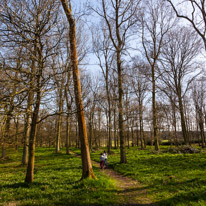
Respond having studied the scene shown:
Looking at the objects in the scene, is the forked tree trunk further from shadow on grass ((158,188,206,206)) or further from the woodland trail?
shadow on grass ((158,188,206,206))

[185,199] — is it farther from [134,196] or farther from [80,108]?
[80,108]

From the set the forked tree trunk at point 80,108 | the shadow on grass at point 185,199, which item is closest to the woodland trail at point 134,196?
the shadow on grass at point 185,199

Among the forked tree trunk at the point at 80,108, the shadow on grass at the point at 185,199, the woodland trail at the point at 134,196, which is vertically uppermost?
the forked tree trunk at the point at 80,108

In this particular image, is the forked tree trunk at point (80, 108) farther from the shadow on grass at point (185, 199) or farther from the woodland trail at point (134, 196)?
the shadow on grass at point (185, 199)

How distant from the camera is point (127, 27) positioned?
1401 cm

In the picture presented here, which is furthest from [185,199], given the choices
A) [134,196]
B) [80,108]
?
[80,108]

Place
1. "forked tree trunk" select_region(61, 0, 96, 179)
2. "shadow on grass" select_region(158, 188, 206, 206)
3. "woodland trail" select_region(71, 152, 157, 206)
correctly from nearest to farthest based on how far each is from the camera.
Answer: "shadow on grass" select_region(158, 188, 206, 206) → "woodland trail" select_region(71, 152, 157, 206) → "forked tree trunk" select_region(61, 0, 96, 179)

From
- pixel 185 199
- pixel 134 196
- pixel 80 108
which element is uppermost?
pixel 80 108

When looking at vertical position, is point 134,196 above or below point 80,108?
below

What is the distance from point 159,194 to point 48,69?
623cm

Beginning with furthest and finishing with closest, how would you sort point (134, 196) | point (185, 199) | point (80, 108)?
point (80, 108) → point (134, 196) → point (185, 199)

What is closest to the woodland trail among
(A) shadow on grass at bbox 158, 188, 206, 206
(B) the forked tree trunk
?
(A) shadow on grass at bbox 158, 188, 206, 206

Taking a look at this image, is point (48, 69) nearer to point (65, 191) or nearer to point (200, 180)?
point (65, 191)

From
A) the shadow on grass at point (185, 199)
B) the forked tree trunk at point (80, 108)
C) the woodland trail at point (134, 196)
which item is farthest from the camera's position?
the forked tree trunk at point (80, 108)
